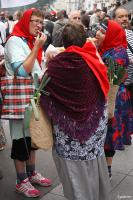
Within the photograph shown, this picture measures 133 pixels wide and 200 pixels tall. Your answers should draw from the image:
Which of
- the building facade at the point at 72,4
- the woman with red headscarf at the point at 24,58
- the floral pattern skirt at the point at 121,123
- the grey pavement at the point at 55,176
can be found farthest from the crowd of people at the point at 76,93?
the building facade at the point at 72,4

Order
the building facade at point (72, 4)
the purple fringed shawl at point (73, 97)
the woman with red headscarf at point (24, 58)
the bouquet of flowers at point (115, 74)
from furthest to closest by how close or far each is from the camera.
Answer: the building facade at point (72, 4) < the woman with red headscarf at point (24, 58) < the bouquet of flowers at point (115, 74) < the purple fringed shawl at point (73, 97)

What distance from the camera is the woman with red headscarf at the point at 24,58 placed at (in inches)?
119

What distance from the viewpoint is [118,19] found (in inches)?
161

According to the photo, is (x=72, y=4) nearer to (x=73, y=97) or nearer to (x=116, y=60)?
(x=116, y=60)

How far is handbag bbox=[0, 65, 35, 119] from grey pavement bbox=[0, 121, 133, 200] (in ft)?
2.81

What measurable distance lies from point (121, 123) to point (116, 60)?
0.63m

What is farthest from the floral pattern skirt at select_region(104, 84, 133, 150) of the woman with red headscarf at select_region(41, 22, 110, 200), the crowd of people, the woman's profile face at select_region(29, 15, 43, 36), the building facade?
the building facade

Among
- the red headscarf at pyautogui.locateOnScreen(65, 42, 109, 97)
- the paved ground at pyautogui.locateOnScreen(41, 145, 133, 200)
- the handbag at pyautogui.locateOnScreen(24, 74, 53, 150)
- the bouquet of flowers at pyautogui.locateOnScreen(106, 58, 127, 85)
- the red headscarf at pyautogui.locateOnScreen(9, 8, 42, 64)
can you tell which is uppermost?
the red headscarf at pyautogui.locateOnScreen(9, 8, 42, 64)

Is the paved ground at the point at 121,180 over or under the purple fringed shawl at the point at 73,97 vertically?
under

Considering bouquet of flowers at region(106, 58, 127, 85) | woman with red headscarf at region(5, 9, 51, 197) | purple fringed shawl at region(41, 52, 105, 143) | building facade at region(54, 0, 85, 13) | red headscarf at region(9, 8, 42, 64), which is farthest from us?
building facade at region(54, 0, 85, 13)

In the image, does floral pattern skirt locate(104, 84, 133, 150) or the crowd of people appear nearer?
the crowd of people

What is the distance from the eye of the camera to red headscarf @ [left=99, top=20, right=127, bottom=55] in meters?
3.20

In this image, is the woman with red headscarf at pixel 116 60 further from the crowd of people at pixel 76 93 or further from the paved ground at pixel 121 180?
the paved ground at pixel 121 180

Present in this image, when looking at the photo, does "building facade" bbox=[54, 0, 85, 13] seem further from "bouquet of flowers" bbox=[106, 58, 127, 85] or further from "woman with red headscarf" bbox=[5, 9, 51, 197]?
"bouquet of flowers" bbox=[106, 58, 127, 85]
